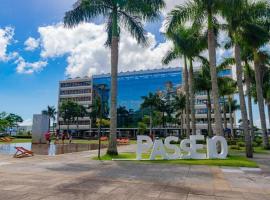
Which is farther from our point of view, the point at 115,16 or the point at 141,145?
the point at 115,16

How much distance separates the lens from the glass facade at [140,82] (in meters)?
102

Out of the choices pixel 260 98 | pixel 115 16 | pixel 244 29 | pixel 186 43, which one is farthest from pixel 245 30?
pixel 115 16

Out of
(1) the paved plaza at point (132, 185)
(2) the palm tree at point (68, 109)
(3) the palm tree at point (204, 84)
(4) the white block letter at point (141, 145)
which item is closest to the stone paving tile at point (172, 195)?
(1) the paved plaza at point (132, 185)

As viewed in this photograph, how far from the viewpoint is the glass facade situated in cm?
10250

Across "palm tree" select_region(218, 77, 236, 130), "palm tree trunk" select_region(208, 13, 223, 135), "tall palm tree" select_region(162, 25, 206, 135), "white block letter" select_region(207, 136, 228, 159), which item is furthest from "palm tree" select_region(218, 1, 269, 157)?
"palm tree" select_region(218, 77, 236, 130)

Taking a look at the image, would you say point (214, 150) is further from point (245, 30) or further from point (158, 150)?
point (245, 30)

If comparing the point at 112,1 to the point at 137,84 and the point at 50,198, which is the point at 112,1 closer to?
the point at 50,198

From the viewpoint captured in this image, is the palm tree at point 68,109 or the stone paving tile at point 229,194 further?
the palm tree at point 68,109

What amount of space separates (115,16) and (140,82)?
3403 inches

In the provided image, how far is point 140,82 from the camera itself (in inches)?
4284

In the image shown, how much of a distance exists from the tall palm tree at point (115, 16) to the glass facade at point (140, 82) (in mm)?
78849

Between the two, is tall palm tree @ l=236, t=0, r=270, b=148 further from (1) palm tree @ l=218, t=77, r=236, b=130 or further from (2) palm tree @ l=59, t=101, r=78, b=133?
(2) palm tree @ l=59, t=101, r=78, b=133

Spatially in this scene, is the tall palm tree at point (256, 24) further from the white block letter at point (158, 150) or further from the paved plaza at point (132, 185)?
the paved plaza at point (132, 185)

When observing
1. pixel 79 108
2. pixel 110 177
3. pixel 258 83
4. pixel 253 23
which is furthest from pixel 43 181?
pixel 79 108
